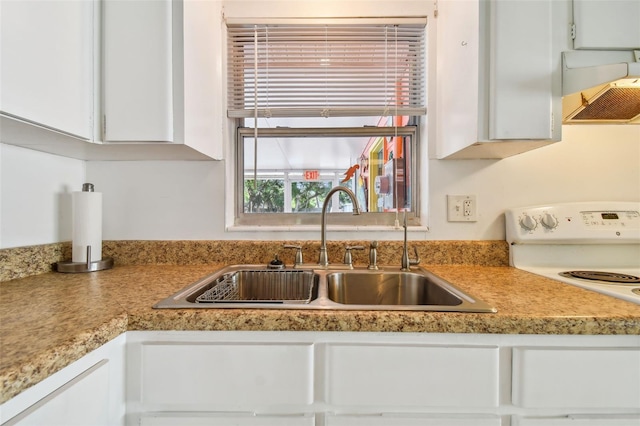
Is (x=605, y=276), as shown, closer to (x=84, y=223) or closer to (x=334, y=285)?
(x=334, y=285)

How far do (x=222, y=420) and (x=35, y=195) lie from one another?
3.72 ft

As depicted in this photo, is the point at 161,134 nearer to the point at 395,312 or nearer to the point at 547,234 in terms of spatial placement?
the point at 395,312

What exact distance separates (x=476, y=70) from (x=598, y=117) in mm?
593

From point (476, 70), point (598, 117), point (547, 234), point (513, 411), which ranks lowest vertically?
point (513, 411)

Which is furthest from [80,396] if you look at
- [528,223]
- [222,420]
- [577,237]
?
[577,237]

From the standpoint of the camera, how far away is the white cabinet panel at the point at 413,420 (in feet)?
2.38

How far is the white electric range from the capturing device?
47.8 inches

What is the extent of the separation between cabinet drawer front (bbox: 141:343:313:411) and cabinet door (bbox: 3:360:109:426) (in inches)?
3.7

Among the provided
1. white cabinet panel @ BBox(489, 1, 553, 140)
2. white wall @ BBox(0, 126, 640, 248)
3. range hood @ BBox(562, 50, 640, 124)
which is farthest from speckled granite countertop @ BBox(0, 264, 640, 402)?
range hood @ BBox(562, 50, 640, 124)

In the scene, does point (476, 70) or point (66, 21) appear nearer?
point (66, 21)

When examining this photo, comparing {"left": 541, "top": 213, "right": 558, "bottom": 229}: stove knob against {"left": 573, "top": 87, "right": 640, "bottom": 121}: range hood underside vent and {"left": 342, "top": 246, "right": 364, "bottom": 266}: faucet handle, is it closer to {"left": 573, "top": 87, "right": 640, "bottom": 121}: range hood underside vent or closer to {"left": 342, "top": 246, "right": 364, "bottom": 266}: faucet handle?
{"left": 573, "top": 87, "right": 640, "bottom": 121}: range hood underside vent

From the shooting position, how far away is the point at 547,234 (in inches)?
48.2

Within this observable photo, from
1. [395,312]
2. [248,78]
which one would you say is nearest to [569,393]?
[395,312]

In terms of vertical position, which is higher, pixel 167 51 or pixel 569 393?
pixel 167 51
